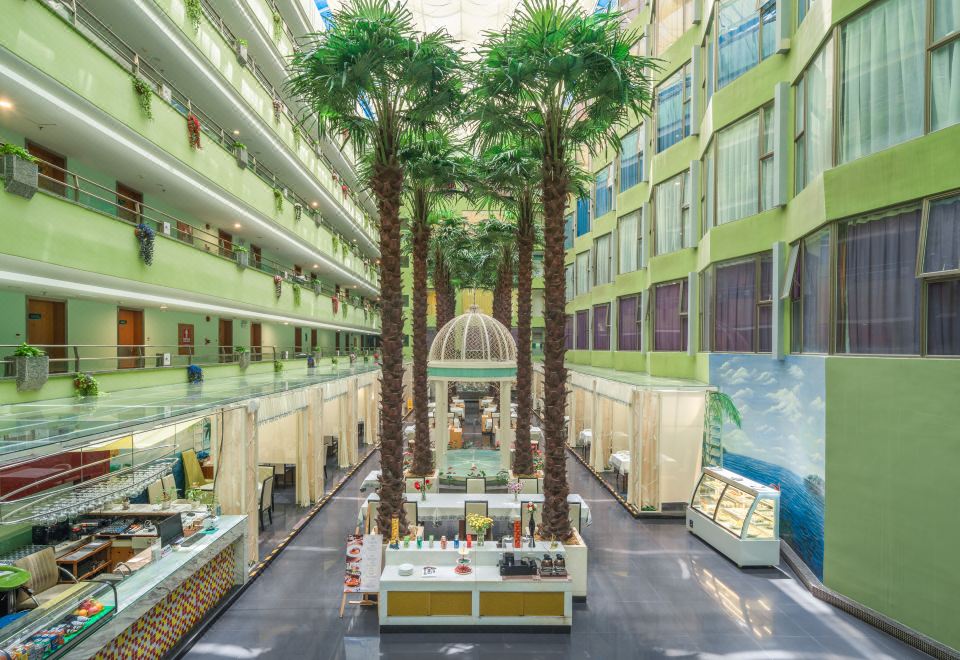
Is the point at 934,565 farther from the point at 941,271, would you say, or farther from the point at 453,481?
the point at 453,481

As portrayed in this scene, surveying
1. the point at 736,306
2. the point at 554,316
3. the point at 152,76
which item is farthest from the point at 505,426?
the point at 152,76

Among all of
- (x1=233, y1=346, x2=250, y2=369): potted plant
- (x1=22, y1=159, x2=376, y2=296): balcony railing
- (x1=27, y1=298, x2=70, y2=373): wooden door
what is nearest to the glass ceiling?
(x1=27, y1=298, x2=70, y2=373): wooden door

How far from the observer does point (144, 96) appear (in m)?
12.3

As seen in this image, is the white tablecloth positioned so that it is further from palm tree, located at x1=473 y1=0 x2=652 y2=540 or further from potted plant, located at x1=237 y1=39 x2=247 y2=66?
potted plant, located at x1=237 y1=39 x2=247 y2=66

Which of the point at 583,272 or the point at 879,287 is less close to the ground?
the point at 583,272

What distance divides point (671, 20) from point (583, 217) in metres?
12.9

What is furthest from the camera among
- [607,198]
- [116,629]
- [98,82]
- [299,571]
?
[607,198]

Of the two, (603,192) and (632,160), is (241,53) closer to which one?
(632,160)

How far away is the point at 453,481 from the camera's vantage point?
18.2m

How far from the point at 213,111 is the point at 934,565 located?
2247 cm

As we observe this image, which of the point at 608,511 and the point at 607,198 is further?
the point at 607,198

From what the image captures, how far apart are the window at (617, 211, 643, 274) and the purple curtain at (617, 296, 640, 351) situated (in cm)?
140

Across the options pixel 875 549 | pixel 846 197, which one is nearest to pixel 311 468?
pixel 875 549

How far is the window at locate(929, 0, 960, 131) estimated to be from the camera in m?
8.29
